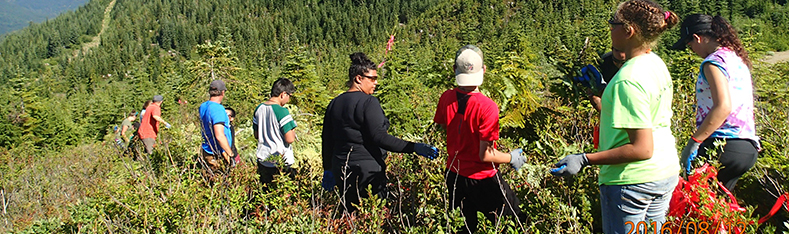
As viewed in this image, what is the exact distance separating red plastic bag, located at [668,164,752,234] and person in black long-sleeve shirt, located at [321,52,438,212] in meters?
1.39

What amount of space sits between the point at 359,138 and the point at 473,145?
2.82 feet

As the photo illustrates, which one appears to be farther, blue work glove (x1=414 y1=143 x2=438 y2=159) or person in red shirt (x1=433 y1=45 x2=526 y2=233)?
blue work glove (x1=414 y1=143 x2=438 y2=159)

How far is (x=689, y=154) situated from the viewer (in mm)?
2307

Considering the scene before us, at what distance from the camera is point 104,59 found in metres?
102

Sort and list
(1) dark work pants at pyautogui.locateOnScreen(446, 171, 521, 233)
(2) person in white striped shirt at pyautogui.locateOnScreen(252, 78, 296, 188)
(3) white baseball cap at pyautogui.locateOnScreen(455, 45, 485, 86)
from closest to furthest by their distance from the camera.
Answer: (3) white baseball cap at pyautogui.locateOnScreen(455, 45, 485, 86) < (1) dark work pants at pyautogui.locateOnScreen(446, 171, 521, 233) < (2) person in white striped shirt at pyautogui.locateOnScreen(252, 78, 296, 188)

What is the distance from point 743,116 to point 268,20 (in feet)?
415

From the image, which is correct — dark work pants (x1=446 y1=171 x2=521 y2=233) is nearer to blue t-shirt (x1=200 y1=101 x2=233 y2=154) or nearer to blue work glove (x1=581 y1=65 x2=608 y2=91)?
blue work glove (x1=581 y1=65 x2=608 y2=91)

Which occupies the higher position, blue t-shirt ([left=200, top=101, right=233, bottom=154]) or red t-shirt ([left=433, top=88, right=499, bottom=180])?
red t-shirt ([left=433, top=88, right=499, bottom=180])

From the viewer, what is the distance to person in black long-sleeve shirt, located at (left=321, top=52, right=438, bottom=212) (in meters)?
2.94

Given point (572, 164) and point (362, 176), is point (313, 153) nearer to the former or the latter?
point (362, 176)

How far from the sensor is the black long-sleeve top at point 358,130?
2.93m

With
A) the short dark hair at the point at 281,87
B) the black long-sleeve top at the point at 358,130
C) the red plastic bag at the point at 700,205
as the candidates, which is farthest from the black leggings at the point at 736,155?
the short dark hair at the point at 281,87

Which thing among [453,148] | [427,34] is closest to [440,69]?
[453,148]

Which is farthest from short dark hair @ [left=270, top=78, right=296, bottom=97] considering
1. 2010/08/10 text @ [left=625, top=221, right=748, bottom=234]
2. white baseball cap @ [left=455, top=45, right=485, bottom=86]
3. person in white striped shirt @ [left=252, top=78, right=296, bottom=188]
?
2010/08/10 text @ [left=625, top=221, right=748, bottom=234]
